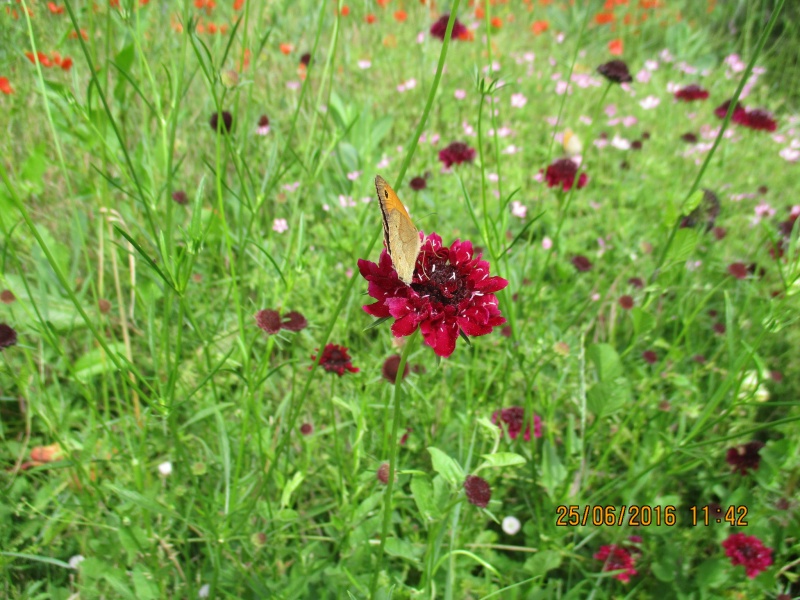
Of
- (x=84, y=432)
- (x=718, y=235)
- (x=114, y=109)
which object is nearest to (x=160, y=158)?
(x=114, y=109)

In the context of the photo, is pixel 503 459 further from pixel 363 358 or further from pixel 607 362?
pixel 363 358

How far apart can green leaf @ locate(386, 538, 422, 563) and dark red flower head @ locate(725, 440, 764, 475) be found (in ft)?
2.58

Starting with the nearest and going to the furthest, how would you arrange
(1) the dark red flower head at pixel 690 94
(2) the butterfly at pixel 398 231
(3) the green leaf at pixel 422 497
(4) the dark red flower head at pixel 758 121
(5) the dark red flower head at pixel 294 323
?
(2) the butterfly at pixel 398 231
(3) the green leaf at pixel 422 497
(5) the dark red flower head at pixel 294 323
(4) the dark red flower head at pixel 758 121
(1) the dark red flower head at pixel 690 94

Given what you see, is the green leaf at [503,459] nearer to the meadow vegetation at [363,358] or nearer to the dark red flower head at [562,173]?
the meadow vegetation at [363,358]

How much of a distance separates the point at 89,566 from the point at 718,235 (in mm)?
2292

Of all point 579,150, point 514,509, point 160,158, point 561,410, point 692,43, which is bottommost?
point 514,509

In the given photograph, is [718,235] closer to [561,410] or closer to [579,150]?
[579,150]

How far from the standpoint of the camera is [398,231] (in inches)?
28.1

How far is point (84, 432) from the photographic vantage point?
1368mm

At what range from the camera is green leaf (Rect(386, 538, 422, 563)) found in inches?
41.9

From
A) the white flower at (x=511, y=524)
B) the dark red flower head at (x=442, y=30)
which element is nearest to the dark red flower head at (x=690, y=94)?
the dark red flower head at (x=442, y=30)

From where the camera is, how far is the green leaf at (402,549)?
1065mm

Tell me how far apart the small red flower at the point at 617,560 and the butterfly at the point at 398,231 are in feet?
2.88

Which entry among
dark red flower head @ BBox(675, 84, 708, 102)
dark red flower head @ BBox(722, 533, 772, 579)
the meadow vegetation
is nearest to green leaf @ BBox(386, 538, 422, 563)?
the meadow vegetation
